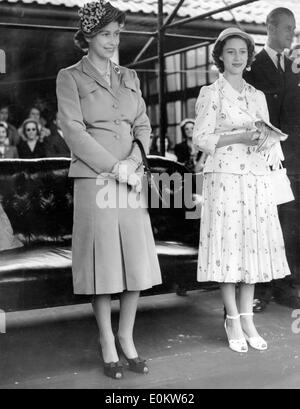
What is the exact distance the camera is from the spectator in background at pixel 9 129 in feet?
27.8

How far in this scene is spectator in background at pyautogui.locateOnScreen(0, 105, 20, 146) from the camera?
27.8 feet

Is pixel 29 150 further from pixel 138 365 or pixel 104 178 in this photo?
pixel 138 365

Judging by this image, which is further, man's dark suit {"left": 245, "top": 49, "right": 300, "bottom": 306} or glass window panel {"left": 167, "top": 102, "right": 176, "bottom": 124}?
glass window panel {"left": 167, "top": 102, "right": 176, "bottom": 124}

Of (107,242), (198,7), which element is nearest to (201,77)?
(198,7)

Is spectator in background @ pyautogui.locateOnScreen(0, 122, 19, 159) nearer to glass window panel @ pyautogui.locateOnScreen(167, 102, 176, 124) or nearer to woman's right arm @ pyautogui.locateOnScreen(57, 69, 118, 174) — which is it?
glass window panel @ pyautogui.locateOnScreen(167, 102, 176, 124)

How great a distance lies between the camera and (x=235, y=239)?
12.3ft

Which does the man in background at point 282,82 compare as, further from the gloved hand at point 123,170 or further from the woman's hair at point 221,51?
the gloved hand at point 123,170

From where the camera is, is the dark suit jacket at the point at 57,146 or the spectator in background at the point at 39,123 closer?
the dark suit jacket at the point at 57,146

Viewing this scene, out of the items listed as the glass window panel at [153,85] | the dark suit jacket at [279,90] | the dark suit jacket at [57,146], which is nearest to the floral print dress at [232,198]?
the dark suit jacket at [279,90]

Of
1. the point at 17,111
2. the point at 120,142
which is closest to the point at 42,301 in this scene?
the point at 120,142

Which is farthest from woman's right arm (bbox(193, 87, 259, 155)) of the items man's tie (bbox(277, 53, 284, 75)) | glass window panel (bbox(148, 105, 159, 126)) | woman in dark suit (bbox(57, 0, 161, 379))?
glass window panel (bbox(148, 105, 159, 126))

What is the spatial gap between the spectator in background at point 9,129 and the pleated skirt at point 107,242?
5.20 m

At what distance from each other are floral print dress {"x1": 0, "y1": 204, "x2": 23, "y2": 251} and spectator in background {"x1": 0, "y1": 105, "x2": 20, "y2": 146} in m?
3.73

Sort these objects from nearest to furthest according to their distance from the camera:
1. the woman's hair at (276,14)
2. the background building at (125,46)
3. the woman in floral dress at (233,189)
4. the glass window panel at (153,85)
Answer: the woman in floral dress at (233,189) < the woman's hair at (276,14) < the background building at (125,46) < the glass window panel at (153,85)
